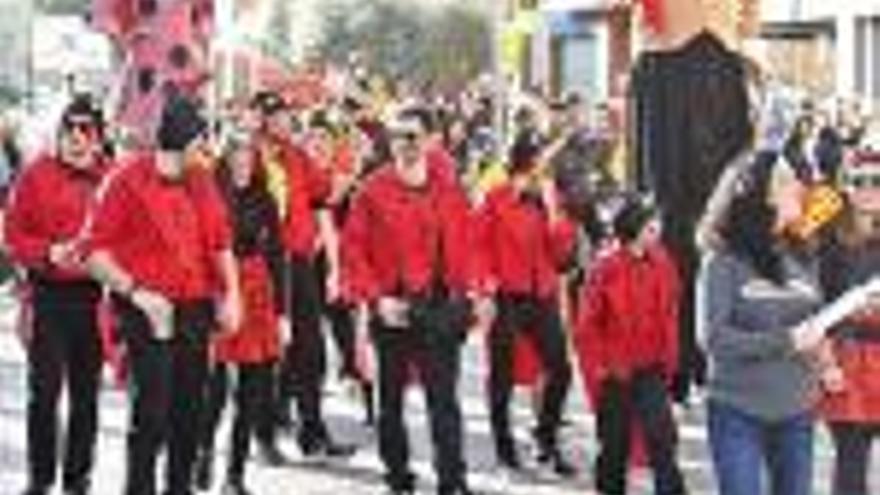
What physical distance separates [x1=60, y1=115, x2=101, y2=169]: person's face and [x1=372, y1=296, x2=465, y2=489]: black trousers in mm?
1518

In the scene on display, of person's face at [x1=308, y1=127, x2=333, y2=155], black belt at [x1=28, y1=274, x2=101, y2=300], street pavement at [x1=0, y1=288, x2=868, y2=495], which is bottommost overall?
street pavement at [x1=0, y1=288, x2=868, y2=495]

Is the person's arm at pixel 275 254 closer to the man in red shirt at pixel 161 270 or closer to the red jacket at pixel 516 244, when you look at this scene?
the red jacket at pixel 516 244

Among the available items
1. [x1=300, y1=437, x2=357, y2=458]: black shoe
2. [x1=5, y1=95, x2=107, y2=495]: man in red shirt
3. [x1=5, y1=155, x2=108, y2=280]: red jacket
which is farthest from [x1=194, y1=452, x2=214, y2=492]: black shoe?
[x1=300, y1=437, x2=357, y2=458]: black shoe

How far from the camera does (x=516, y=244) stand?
643 inches

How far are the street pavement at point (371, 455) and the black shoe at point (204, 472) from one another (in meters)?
0.29

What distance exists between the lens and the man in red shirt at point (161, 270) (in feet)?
42.1

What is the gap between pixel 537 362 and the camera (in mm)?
16797

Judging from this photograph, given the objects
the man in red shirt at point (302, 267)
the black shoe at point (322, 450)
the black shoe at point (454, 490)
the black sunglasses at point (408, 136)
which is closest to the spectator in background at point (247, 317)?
the man in red shirt at point (302, 267)

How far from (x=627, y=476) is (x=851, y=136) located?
1269cm

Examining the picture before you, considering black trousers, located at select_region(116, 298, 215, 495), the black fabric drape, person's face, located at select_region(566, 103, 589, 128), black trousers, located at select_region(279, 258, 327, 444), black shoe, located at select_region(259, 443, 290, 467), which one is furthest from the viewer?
person's face, located at select_region(566, 103, 589, 128)

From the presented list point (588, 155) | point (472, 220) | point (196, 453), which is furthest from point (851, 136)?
point (196, 453)

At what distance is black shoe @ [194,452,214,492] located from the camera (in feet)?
48.8

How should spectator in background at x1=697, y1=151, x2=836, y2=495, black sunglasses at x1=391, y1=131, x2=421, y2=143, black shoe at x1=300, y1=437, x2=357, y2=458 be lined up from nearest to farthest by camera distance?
spectator in background at x1=697, y1=151, x2=836, y2=495 < black sunglasses at x1=391, y1=131, x2=421, y2=143 < black shoe at x1=300, y1=437, x2=357, y2=458

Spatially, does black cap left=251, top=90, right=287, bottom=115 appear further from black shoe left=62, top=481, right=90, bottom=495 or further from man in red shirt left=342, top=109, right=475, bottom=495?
black shoe left=62, top=481, right=90, bottom=495
